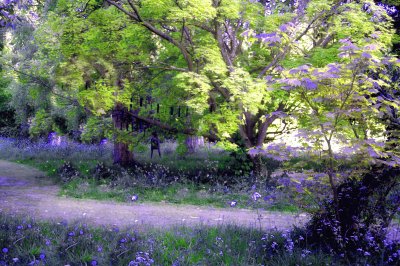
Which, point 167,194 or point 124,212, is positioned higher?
point 167,194

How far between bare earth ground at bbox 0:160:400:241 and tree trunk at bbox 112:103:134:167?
336 centimetres

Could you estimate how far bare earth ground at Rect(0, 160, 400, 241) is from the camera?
23.5ft

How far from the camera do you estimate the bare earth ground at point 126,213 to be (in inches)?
283

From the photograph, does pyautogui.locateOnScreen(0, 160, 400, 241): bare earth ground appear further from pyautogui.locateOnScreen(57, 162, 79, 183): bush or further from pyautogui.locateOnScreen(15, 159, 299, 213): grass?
pyautogui.locateOnScreen(57, 162, 79, 183): bush

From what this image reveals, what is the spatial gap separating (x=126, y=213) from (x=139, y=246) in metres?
3.05

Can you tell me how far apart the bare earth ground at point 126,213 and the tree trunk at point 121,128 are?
132 inches

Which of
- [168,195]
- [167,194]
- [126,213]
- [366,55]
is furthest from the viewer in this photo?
[167,194]

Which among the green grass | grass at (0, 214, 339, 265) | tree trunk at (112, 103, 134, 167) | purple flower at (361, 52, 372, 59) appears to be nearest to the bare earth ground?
the green grass

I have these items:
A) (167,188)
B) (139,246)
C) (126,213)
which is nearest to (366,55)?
(139,246)

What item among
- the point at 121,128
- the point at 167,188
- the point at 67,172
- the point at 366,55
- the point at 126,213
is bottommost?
the point at 126,213

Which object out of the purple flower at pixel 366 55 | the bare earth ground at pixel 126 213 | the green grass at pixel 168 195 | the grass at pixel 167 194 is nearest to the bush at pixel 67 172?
the grass at pixel 167 194

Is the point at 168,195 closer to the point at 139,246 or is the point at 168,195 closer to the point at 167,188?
the point at 167,188

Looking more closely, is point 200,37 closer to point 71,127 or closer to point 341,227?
point 341,227

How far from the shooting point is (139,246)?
5.23m
